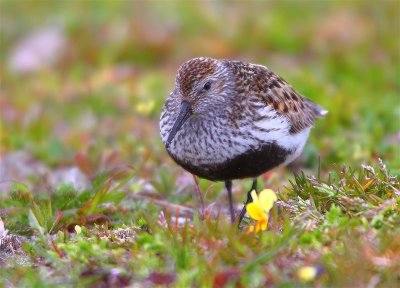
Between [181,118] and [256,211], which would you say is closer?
[256,211]

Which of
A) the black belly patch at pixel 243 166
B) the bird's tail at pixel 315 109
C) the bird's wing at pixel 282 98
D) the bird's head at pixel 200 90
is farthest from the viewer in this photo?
the bird's tail at pixel 315 109

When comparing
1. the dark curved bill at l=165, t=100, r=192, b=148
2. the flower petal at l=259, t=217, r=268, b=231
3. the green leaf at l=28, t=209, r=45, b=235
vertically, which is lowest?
the green leaf at l=28, t=209, r=45, b=235

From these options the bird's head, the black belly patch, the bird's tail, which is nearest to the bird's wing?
the bird's tail

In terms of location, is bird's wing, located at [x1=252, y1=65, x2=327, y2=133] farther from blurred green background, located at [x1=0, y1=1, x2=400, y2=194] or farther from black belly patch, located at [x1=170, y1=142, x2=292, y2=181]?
blurred green background, located at [x1=0, y1=1, x2=400, y2=194]

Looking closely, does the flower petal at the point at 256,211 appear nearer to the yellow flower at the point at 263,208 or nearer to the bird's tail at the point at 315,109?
the yellow flower at the point at 263,208

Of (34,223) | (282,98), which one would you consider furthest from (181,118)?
(34,223)

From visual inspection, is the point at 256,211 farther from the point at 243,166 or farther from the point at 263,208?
the point at 243,166

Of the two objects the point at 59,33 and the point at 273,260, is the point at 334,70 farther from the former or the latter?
the point at 273,260

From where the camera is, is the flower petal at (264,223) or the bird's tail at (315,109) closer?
the flower petal at (264,223)

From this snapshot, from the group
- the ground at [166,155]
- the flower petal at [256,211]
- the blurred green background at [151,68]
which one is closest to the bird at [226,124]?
the ground at [166,155]
